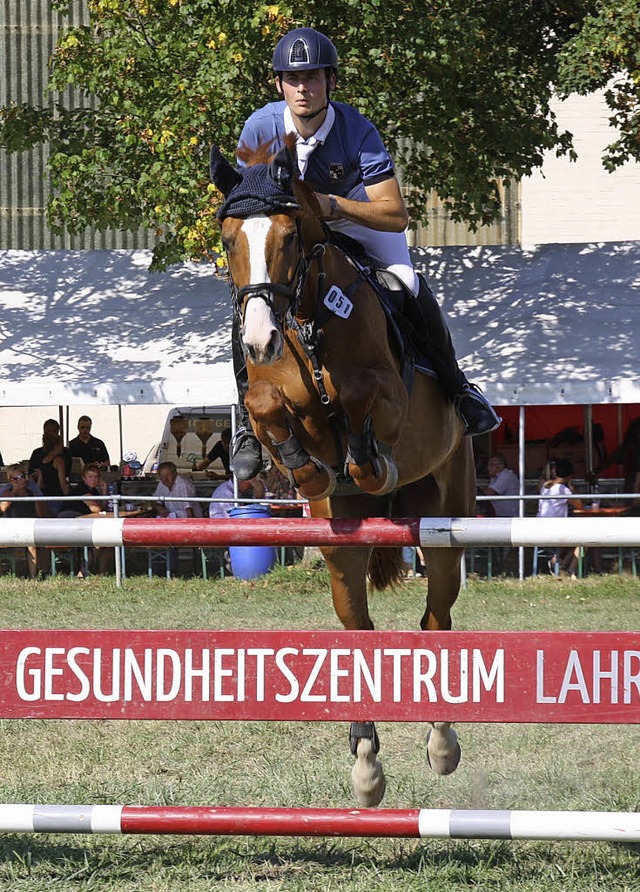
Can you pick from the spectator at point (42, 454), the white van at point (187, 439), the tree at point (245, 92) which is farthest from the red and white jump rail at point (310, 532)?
the white van at point (187, 439)

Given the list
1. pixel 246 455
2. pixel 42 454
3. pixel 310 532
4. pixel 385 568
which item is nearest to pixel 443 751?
pixel 385 568

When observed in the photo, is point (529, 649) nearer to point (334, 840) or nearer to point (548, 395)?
point (334, 840)

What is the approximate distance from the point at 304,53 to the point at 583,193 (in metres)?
19.4

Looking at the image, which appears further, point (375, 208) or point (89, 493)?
point (89, 493)

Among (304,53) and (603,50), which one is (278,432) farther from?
(603,50)

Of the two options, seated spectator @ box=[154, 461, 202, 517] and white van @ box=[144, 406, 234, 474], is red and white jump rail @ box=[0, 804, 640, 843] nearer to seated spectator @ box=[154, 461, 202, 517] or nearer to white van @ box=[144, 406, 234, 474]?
seated spectator @ box=[154, 461, 202, 517]

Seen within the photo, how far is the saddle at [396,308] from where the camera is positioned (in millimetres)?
4742

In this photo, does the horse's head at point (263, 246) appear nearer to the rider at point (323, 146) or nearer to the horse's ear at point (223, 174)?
the horse's ear at point (223, 174)

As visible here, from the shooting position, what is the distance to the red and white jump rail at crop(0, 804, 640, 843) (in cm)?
340

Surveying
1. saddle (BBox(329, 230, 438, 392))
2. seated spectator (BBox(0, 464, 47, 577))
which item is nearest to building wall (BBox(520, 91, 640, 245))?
seated spectator (BBox(0, 464, 47, 577))

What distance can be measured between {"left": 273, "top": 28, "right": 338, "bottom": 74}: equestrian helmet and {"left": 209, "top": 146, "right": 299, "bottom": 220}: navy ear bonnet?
533 millimetres

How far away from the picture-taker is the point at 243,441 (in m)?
4.68

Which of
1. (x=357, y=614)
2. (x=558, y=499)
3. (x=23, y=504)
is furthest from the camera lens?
(x=23, y=504)

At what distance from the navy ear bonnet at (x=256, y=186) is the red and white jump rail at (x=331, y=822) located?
181 cm
